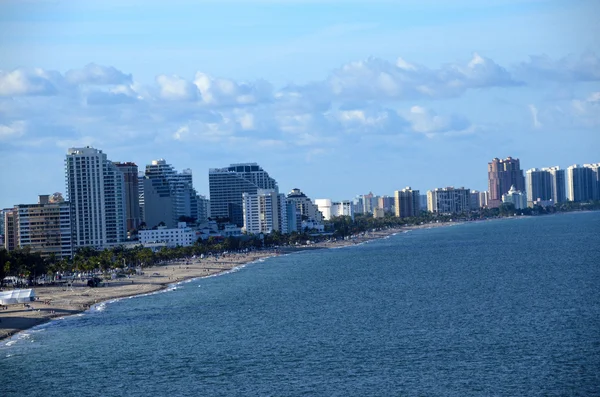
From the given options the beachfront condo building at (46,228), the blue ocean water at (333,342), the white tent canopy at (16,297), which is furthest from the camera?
the beachfront condo building at (46,228)

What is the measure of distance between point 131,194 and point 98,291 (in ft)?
352

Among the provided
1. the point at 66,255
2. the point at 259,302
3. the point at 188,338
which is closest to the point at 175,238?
the point at 66,255

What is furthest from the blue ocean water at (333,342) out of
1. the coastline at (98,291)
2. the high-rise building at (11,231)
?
A: the high-rise building at (11,231)

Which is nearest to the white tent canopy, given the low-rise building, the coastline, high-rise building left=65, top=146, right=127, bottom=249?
the coastline

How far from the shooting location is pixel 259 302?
72.0 meters

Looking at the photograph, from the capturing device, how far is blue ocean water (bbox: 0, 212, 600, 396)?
131 feet

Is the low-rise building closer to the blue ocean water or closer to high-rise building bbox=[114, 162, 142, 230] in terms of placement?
high-rise building bbox=[114, 162, 142, 230]

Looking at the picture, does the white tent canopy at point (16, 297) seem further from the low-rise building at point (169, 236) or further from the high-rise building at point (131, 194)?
the high-rise building at point (131, 194)

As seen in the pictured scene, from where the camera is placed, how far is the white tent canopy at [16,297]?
245 feet

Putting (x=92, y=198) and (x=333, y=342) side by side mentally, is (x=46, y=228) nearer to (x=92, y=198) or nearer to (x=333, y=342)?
(x=92, y=198)

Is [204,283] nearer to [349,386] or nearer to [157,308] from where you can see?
[157,308]

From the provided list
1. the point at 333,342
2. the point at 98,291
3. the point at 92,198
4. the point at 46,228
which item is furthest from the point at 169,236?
the point at 333,342

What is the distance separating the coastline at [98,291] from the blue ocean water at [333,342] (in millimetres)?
2147

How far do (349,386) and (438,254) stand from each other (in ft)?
296
